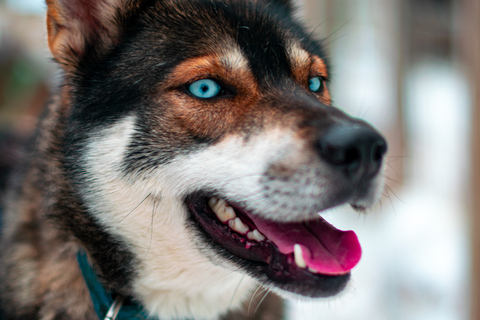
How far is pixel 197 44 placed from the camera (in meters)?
1.58

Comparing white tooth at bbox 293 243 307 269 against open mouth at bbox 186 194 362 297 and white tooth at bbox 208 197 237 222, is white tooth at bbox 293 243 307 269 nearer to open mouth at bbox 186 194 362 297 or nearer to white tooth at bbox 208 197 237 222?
open mouth at bbox 186 194 362 297

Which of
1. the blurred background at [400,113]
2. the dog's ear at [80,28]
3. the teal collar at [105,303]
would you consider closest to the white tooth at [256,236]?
the teal collar at [105,303]

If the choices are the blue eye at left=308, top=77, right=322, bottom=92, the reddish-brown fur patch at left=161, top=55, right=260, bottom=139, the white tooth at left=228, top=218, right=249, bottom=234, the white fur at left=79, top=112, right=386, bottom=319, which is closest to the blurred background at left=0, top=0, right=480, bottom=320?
the blue eye at left=308, top=77, right=322, bottom=92

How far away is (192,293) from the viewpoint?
1.61m

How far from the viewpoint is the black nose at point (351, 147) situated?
1257 millimetres

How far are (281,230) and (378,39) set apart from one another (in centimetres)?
431

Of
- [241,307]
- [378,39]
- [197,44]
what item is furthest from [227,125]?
[378,39]

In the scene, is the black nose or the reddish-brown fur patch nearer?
the black nose

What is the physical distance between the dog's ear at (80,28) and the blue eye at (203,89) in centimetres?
46

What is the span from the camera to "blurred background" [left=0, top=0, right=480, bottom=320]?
3982 mm

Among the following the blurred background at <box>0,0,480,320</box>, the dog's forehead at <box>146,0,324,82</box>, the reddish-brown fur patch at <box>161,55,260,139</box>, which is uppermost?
Result: the dog's forehead at <box>146,0,324,82</box>

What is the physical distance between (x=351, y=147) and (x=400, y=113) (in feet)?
14.3

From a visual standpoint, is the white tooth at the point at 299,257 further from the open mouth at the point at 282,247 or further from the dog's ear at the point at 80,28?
the dog's ear at the point at 80,28

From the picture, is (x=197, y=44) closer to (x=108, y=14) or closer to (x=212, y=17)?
(x=212, y=17)
